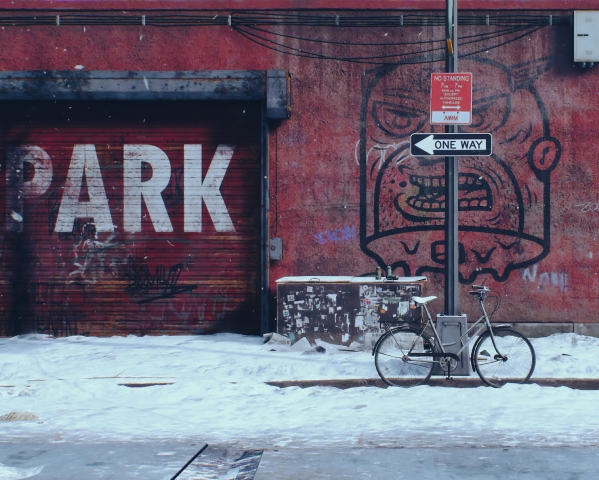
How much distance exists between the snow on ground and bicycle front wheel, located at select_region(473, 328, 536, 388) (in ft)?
0.70

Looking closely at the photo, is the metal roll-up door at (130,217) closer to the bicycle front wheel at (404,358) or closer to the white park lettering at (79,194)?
the white park lettering at (79,194)

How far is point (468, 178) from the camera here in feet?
38.2

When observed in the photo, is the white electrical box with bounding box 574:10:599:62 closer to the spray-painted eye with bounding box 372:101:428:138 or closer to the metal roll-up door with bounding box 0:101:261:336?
the spray-painted eye with bounding box 372:101:428:138

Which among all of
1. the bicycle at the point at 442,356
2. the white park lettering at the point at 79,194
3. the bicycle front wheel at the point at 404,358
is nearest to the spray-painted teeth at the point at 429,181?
the bicycle at the point at 442,356

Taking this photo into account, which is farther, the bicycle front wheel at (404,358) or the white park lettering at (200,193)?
the white park lettering at (200,193)

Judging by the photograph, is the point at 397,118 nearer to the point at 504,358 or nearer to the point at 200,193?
the point at 200,193

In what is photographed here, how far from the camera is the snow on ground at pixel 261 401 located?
6609mm

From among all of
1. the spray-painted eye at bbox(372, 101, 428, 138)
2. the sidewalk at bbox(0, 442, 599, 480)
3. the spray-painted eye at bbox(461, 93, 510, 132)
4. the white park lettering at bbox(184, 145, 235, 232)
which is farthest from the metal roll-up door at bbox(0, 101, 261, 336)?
the sidewalk at bbox(0, 442, 599, 480)

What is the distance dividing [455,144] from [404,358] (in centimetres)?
270

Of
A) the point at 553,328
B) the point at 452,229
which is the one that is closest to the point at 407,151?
the point at 452,229

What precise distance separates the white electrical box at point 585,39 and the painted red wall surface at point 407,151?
0.20m

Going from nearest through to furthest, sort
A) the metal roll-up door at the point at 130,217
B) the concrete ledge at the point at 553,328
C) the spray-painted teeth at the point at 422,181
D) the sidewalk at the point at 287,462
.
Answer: the sidewalk at the point at 287,462 → the concrete ledge at the point at 553,328 → the spray-painted teeth at the point at 422,181 → the metal roll-up door at the point at 130,217

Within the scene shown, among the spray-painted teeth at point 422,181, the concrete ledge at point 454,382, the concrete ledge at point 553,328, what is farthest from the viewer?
the spray-painted teeth at point 422,181

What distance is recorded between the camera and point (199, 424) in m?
7.05
